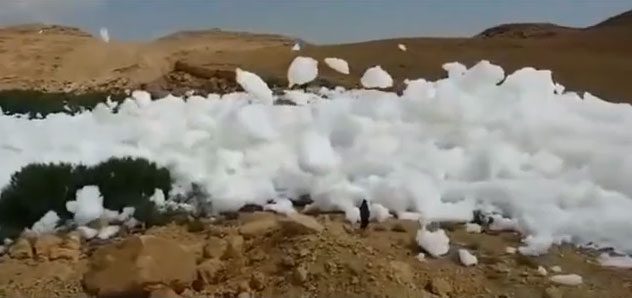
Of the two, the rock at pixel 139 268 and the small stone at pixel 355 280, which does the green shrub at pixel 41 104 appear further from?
the small stone at pixel 355 280

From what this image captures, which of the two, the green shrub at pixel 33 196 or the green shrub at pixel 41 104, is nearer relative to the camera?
the green shrub at pixel 33 196

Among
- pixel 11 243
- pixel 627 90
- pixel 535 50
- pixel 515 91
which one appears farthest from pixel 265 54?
pixel 11 243

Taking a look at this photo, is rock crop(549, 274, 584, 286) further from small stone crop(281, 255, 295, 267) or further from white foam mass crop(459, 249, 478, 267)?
small stone crop(281, 255, 295, 267)

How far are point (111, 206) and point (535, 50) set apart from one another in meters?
29.9

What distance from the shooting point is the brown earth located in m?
27.5

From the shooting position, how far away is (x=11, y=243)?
7645 millimetres

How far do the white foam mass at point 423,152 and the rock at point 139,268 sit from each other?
72.6 inches

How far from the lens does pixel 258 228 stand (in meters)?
7.50

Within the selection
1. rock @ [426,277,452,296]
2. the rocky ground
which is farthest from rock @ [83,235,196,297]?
rock @ [426,277,452,296]

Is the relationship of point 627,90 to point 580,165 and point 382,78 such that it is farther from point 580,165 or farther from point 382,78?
point 580,165

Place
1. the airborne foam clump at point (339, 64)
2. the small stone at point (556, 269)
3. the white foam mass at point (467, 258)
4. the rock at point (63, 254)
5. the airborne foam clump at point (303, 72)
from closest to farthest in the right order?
the small stone at point (556, 269)
the white foam mass at point (467, 258)
the rock at point (63, 254)
the airborne foam clump at point (303, 72)
the airborne foam clump at point (339, 64)

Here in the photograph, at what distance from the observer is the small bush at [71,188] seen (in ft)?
27.1

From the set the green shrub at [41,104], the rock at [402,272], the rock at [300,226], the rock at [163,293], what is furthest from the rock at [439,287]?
the green shrub at [41,104]

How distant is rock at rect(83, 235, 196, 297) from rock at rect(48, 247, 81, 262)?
0.59 m
